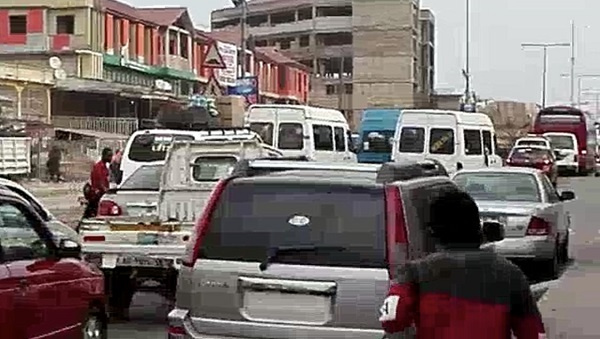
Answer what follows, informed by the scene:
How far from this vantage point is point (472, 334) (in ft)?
17.3

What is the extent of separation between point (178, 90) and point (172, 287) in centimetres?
6193

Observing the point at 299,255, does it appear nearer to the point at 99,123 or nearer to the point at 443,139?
the point at 443,139

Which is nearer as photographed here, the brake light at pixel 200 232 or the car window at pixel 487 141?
the brake light at pixel 200 232

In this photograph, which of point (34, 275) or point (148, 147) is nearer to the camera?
point (34, 275)

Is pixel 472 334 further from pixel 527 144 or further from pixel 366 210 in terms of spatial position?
pixel 527 144

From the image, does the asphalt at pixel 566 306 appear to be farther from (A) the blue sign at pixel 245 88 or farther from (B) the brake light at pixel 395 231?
(A) the blue sign at pixel 245 88

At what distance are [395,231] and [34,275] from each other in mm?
2799

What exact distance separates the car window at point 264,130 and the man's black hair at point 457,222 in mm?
26999

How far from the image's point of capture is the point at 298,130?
3284 cm

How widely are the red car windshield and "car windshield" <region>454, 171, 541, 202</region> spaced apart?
27.8m

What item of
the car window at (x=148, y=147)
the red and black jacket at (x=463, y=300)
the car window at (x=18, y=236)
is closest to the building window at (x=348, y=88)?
the car window at (x=148, y=147)

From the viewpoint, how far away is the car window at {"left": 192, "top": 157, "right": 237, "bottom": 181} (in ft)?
50.8

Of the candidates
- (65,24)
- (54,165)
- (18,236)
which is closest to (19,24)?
(65,24)

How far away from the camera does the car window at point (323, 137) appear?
33.2 m
